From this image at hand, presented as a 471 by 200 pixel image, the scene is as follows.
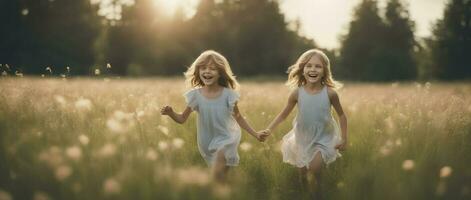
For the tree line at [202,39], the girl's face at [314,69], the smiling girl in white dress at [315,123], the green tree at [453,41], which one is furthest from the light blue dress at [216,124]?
the green tree at [453,41]

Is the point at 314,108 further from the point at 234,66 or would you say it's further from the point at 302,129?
the point at 234,66

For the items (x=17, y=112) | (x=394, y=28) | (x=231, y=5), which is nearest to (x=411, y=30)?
(x=394, y=28)

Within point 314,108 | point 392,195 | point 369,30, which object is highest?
point 369,30

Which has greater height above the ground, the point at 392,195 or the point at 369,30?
the point at 369,30

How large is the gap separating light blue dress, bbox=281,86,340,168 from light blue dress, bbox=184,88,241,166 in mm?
574

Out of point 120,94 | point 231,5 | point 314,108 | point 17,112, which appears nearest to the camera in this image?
point 314,108

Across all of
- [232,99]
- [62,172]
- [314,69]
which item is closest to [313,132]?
[314,69]

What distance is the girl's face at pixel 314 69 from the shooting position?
4594 mm

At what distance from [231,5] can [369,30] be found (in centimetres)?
1425

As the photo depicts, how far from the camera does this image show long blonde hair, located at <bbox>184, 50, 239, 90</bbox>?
4547 millimetres

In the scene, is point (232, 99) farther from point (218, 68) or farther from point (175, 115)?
point (175, 115)

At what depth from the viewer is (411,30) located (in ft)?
168

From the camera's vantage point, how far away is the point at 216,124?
4.39 meters

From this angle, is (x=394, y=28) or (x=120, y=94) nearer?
(x=120, y=94)
